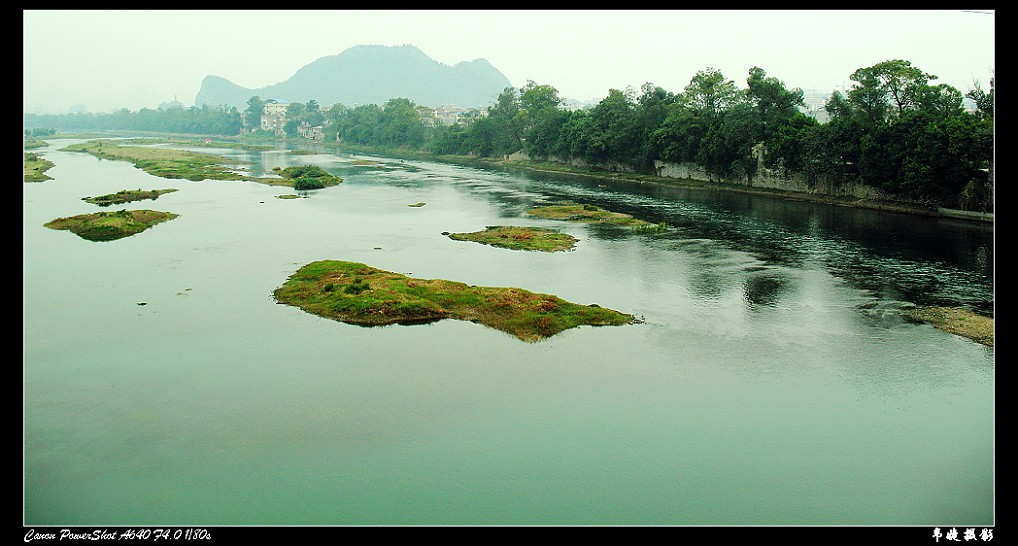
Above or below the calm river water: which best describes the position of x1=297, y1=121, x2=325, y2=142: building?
above

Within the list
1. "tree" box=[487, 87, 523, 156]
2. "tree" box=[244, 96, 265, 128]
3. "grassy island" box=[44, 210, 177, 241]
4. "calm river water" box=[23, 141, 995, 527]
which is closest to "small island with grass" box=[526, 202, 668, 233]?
"calm river water" box=[23, 141, 995, 527]

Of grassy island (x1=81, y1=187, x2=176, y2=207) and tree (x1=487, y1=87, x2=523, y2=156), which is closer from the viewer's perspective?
grassy island (x1=81, y1=187, x2=176, y2=207)

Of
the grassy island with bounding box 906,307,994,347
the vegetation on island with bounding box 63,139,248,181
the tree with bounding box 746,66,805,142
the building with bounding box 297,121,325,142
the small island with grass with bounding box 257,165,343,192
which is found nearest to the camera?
the grassy island with bounding box 906,307,994,347

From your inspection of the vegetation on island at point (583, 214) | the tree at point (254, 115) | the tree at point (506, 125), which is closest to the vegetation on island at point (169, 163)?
the vegetation on island at point (583, 214)

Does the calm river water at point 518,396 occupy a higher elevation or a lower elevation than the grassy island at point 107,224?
lower

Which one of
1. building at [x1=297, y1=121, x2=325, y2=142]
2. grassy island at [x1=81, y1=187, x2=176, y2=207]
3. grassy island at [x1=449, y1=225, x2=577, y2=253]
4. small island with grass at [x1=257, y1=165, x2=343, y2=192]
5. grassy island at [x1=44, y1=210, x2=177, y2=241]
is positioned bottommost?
grassy island at [x1=449, y1=225, x2=577, y2=253]

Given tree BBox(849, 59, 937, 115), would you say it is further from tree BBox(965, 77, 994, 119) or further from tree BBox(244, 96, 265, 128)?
tree BBox(244, 96, 265, 128)

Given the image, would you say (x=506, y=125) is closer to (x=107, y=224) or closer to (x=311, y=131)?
(x=107, y=224)

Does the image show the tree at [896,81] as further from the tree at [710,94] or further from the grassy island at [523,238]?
the grassy island at [523,238]
